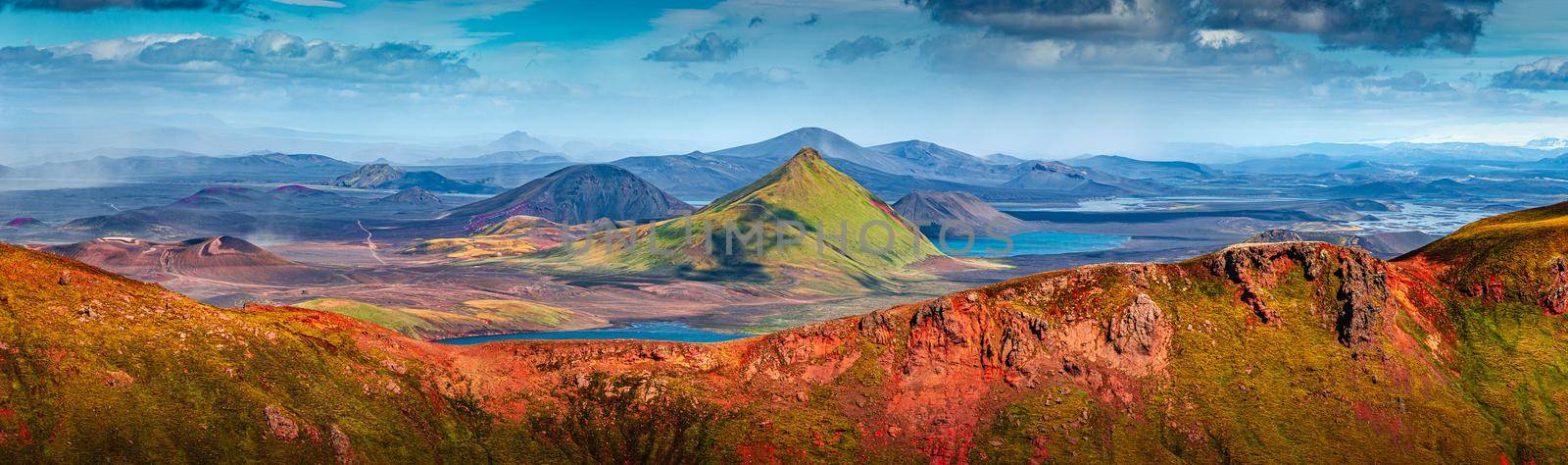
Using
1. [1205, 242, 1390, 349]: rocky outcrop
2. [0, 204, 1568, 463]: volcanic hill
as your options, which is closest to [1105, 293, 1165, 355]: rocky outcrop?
[0, 204, 1568, 463]: volcanic hill

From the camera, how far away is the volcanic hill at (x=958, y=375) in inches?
4557

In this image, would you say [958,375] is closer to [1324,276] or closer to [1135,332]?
[1135,332]

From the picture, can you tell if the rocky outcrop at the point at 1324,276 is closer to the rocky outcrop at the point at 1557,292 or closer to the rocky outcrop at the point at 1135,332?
the rocky outcrop at the point at 1135,332

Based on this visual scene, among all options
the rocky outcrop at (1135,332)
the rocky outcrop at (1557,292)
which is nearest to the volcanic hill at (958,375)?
the rocky outcrop at (1135,332)

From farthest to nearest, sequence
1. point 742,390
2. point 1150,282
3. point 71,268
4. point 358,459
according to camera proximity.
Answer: point 1150,282, point 742,390, point 71,268, point 358,459

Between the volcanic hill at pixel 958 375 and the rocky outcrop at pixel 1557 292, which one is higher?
the rocky outcrop at pixel 1557 292

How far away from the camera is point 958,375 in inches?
5177

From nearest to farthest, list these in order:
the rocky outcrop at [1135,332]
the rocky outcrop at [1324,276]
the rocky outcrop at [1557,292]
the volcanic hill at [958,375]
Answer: the volcanic hill at [958,375], the rocky outcrop at [1135,332], the rocky outcrop at [1324,276], the rocky outcrop at [1557,292]

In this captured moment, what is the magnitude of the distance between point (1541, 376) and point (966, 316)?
69580mm

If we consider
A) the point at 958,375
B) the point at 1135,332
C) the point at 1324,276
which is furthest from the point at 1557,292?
the point at 958,375

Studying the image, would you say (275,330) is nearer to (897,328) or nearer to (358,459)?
(358,459)

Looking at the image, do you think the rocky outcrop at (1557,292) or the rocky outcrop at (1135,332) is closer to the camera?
the rocky outcrop at (1135,332)

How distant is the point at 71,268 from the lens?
120 meters

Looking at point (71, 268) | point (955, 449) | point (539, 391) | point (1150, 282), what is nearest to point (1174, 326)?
point (1150, 282)
